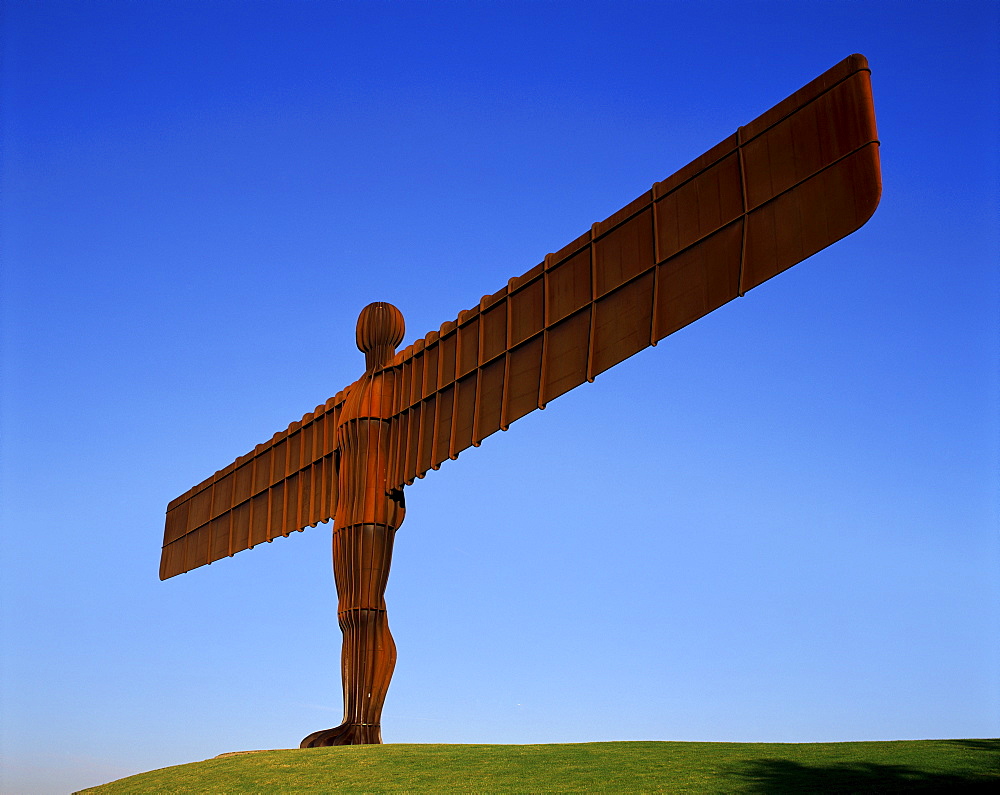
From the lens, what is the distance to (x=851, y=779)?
10562 mm

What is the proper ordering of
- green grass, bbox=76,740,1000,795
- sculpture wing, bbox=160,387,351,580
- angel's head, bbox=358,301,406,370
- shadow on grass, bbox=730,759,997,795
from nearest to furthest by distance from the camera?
shadow on grass, bbox=730,759,997,795
green grass, bbox=76,740,1000,795
angel's head, bbox=358,301,406,370
sculpture wing, bbox=160,387,351,580

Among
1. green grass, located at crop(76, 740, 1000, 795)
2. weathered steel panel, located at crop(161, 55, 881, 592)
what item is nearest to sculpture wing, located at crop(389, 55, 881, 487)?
weathered steel panel, located at crop(161, 55, 881, 592)

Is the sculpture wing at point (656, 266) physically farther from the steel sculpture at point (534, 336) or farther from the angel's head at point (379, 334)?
the angel's head at point (379, 334)

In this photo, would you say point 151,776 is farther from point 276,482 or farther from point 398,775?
point 276,482

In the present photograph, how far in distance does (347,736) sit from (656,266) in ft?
25.0

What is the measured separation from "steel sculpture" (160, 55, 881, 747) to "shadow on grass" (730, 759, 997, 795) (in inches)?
185

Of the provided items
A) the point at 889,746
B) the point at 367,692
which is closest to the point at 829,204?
the point at 889,746

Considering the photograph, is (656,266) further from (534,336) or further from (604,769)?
(604,769)

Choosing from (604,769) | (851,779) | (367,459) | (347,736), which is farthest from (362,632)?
(851,779)

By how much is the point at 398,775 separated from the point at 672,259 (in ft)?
21.6

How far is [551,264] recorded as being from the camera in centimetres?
1313

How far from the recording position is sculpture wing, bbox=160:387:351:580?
655 inches

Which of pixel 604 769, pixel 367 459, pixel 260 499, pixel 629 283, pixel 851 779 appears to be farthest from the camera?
pixel 260 499

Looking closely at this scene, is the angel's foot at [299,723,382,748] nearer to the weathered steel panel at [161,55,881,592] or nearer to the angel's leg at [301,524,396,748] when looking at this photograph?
the angel's leg at [301,524,396,748]
